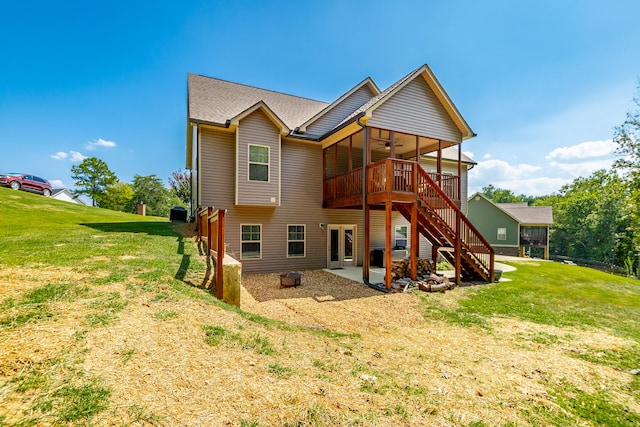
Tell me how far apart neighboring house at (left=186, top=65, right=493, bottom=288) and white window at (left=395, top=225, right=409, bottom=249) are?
180 cm

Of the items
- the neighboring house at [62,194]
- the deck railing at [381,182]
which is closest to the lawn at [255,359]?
the deck railing at [381,182]

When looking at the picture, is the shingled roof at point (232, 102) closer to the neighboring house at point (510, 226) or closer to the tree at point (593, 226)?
the neighboring house at point (510, 226)

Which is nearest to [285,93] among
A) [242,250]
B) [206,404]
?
[242,250]

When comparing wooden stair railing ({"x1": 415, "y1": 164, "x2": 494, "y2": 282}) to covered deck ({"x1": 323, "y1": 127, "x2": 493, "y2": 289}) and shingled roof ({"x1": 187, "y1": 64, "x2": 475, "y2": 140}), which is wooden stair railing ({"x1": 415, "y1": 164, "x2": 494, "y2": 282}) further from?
shingled roof ({"x1": 187, "y1": 64, "x2": 475, "y2": 140})

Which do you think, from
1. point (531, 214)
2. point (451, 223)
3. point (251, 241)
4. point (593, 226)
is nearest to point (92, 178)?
point (251, 241)

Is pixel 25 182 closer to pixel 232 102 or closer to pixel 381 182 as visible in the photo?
pixel 232 102

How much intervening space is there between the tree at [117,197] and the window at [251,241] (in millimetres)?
44789

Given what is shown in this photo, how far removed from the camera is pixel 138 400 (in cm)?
204

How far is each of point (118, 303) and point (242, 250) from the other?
7.99 meters

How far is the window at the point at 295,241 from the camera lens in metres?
12.4

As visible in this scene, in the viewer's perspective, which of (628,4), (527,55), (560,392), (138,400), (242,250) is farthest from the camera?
(527,55)

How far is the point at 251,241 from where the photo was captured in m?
11.7

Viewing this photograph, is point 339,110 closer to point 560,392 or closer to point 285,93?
point 285,93

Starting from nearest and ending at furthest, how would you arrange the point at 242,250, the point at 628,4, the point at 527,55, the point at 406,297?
the point at 406,297 < the point at 628,4 < the point at 242,250 < the point at 527,55
